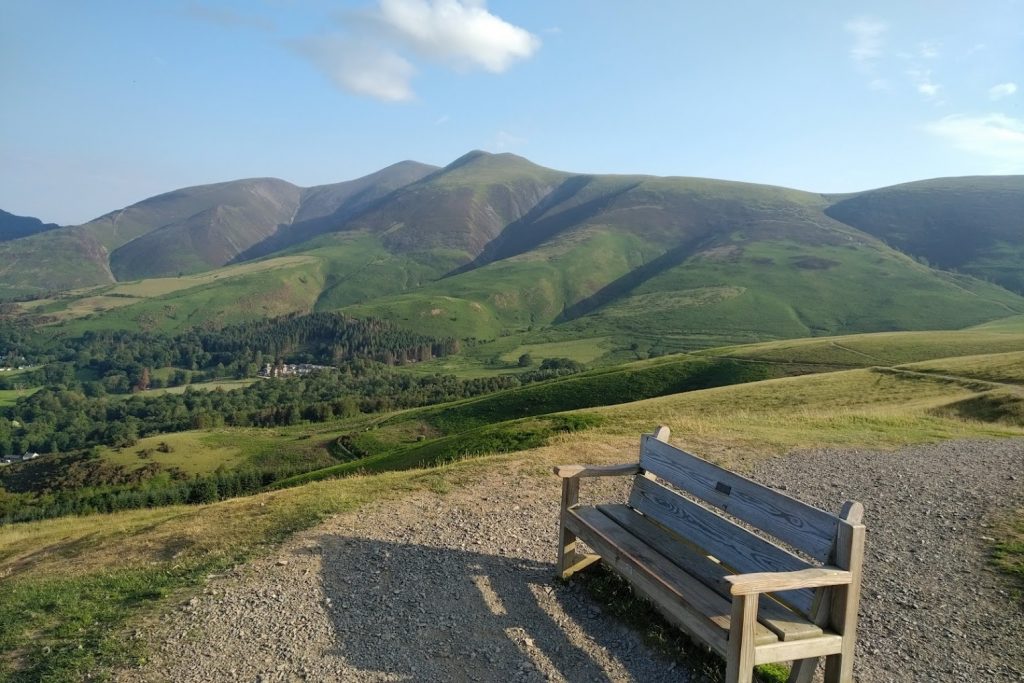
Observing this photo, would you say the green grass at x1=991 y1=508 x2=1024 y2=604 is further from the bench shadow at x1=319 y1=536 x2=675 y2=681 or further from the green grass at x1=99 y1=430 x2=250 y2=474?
the green grass at x1=99 y1=430 x2=250 y2=474

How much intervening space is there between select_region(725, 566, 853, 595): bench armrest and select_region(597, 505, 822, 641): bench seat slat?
0.55 feet

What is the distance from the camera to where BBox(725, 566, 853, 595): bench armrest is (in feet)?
21.5

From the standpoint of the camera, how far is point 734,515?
899cm

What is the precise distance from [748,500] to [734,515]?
0.55 metres

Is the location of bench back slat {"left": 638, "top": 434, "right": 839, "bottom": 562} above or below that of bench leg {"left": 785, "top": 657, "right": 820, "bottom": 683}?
above

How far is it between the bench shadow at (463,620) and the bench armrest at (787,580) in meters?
2.44

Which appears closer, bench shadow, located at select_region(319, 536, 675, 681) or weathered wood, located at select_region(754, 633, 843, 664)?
weathered wood, located at select_region(754, 633, 843, 664)

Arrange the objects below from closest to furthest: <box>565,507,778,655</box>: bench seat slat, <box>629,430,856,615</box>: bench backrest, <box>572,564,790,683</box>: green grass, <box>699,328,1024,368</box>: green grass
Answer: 1. <box>565,507,778,655</box>: bench seat slat
2. <box>629,430,856,615</box>: bench backrest
3. <box>572,564,790,683</box>: green grass
4. <box>699,328,1024,368</box>: green grass

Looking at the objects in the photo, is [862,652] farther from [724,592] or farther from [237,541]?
[237,541]

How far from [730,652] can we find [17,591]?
39.8 feet

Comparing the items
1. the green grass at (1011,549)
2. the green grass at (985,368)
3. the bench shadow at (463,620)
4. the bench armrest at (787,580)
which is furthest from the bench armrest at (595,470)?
the green grass at (985,368)

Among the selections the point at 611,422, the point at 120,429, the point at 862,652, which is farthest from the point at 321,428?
the point at 862,652

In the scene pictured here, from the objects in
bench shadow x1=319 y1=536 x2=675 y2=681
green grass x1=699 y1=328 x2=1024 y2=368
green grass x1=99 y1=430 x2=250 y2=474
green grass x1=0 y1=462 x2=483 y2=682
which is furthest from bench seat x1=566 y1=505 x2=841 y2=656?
green grass x1=99 y1=430 x2=250 y2=474

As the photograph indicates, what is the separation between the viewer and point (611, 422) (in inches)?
1117
